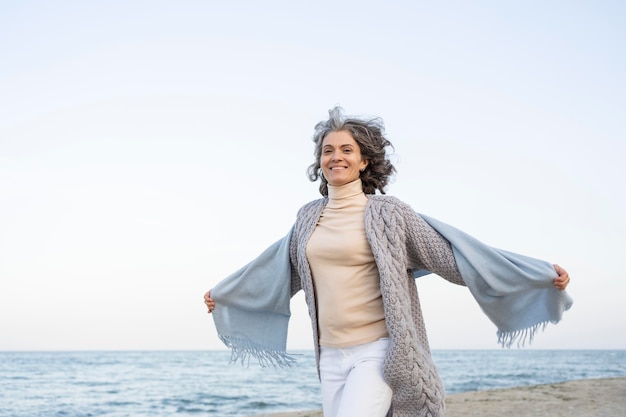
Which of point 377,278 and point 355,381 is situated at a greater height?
point 377,278

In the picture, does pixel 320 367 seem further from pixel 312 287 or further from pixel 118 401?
pixel 118 401

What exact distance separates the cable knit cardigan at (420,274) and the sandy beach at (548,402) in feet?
16.1

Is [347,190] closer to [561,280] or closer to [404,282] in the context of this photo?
[404,282]

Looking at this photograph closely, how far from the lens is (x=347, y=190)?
3617mm

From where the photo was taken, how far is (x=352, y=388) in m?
3.14

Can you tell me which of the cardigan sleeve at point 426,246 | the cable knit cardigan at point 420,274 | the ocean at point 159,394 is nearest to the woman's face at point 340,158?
the cable knit cardigan at point 420,274

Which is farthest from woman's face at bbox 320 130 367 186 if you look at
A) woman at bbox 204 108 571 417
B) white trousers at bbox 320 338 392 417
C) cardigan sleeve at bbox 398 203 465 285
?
white trousers at bbox 320 338 392 417

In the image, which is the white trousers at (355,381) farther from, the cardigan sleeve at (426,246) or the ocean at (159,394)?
the ocean at (159,394)

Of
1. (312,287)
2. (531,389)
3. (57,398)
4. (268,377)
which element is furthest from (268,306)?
(268,377)

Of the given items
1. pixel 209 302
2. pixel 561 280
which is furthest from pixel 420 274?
pixel 209 302

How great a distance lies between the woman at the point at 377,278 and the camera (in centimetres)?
326

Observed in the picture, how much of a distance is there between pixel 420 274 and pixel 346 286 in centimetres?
51

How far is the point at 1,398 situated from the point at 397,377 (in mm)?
19238

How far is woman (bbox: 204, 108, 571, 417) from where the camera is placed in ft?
10.7
